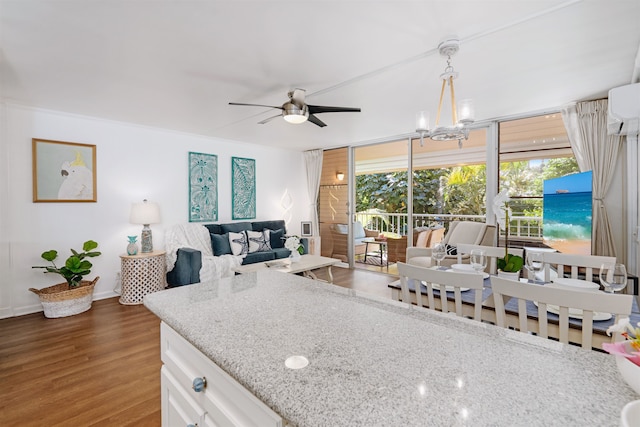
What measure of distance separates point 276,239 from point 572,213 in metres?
4.12

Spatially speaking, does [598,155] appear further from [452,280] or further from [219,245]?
[219,245]

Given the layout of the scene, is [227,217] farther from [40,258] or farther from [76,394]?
[76,394]

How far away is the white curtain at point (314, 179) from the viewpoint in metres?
6.30

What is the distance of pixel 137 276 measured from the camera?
3758mm

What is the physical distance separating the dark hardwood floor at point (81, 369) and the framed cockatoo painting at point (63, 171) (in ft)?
4.71

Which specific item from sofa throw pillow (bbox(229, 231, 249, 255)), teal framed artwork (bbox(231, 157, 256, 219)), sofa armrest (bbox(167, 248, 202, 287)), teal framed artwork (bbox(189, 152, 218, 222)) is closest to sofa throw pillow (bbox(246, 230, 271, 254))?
sofa throw pillow (bbox(229, 231, 249, 255))

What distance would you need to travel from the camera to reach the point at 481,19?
6.07 ft

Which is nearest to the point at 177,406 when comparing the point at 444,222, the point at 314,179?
the point at 444,222

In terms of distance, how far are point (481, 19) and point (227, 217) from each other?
15.0 feet

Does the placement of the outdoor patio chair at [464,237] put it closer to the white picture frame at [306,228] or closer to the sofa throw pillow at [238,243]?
the sofa throw pillow at [238,243]

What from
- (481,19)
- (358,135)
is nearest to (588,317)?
(481,19)

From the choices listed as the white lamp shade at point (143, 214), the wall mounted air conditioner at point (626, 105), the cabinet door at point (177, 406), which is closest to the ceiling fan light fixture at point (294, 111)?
the cabinet door at point (177, 406)

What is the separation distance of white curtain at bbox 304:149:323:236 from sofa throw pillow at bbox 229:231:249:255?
180cm

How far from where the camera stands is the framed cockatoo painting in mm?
3527
